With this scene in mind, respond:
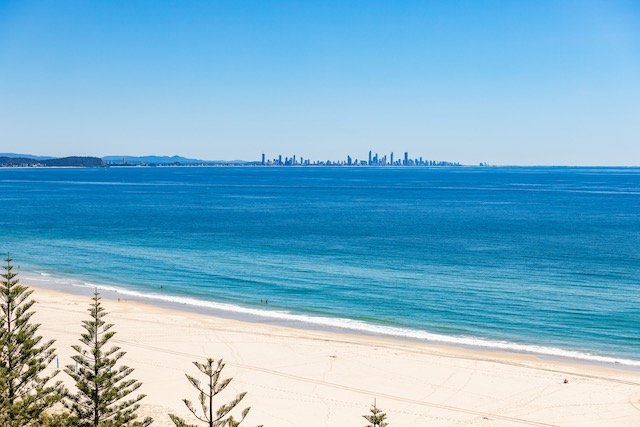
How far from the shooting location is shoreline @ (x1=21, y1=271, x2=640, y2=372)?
28.9 m

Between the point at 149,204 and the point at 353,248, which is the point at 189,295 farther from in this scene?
the point at 149,204

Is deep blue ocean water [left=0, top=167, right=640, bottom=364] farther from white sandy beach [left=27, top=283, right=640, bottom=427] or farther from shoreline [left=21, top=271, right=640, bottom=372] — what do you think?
white sandy beach [left=27, top=283, right=640, bottom=427]

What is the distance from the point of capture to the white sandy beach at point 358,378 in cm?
2169

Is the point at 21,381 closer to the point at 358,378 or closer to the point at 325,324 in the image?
the point at 358,378

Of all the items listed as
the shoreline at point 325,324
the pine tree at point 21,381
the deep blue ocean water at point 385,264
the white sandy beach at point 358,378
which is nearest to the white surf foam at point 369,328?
the shoreline at point 325,324

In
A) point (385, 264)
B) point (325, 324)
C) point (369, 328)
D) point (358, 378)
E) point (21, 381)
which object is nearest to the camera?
point (21, 381)

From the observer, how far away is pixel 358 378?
2550 cm

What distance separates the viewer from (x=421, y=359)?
90.9 ft

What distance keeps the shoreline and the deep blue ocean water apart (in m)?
0.21

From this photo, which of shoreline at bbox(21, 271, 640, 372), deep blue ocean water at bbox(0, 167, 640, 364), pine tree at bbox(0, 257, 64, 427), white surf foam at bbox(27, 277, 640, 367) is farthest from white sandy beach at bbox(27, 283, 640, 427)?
pine tree at bbox(0, 257, 64, 427)

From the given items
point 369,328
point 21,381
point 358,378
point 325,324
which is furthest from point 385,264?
point 21,381

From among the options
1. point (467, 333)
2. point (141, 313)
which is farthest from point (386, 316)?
point (141, 313)

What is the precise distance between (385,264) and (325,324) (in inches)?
669

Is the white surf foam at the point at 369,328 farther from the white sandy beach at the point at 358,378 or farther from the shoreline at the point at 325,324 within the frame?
the white sandy beach at the point at 358,378
